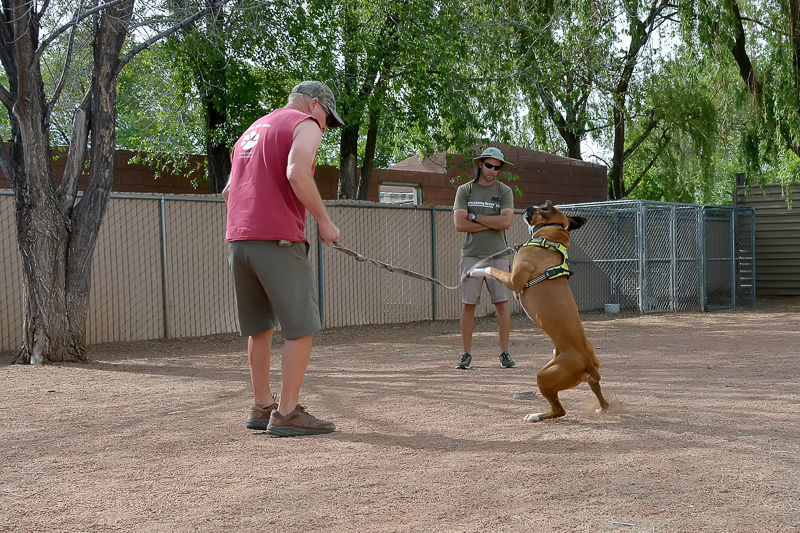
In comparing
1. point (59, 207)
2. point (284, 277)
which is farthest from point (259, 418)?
point (59, 207)

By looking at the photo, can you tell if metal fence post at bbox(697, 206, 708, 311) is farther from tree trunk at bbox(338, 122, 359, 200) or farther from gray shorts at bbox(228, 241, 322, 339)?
gray shorts at bbox(228, 241, 322, 339)

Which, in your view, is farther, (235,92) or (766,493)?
(235,92)

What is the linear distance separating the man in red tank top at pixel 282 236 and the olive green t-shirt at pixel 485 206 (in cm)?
307

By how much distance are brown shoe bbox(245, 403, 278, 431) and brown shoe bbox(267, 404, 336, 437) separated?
144mm

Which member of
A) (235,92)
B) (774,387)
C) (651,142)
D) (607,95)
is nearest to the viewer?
(774,387)

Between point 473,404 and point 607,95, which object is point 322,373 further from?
point 607,95

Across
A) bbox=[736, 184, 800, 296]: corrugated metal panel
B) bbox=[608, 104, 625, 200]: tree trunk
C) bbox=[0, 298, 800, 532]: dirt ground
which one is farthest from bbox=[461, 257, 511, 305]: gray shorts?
bbox=[608, 104, 625, 200]: tree trunk

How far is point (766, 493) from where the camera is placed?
10.7ft

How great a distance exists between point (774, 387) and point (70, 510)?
16.4ft

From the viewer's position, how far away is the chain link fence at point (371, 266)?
34.0ft

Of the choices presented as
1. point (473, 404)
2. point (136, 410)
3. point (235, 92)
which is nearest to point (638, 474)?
point (473, 404)

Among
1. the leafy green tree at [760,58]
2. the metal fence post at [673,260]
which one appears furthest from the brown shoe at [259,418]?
the leafy green tree at [760,58]

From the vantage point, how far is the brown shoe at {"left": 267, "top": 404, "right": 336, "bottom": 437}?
4.52 m

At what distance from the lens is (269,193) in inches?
177
